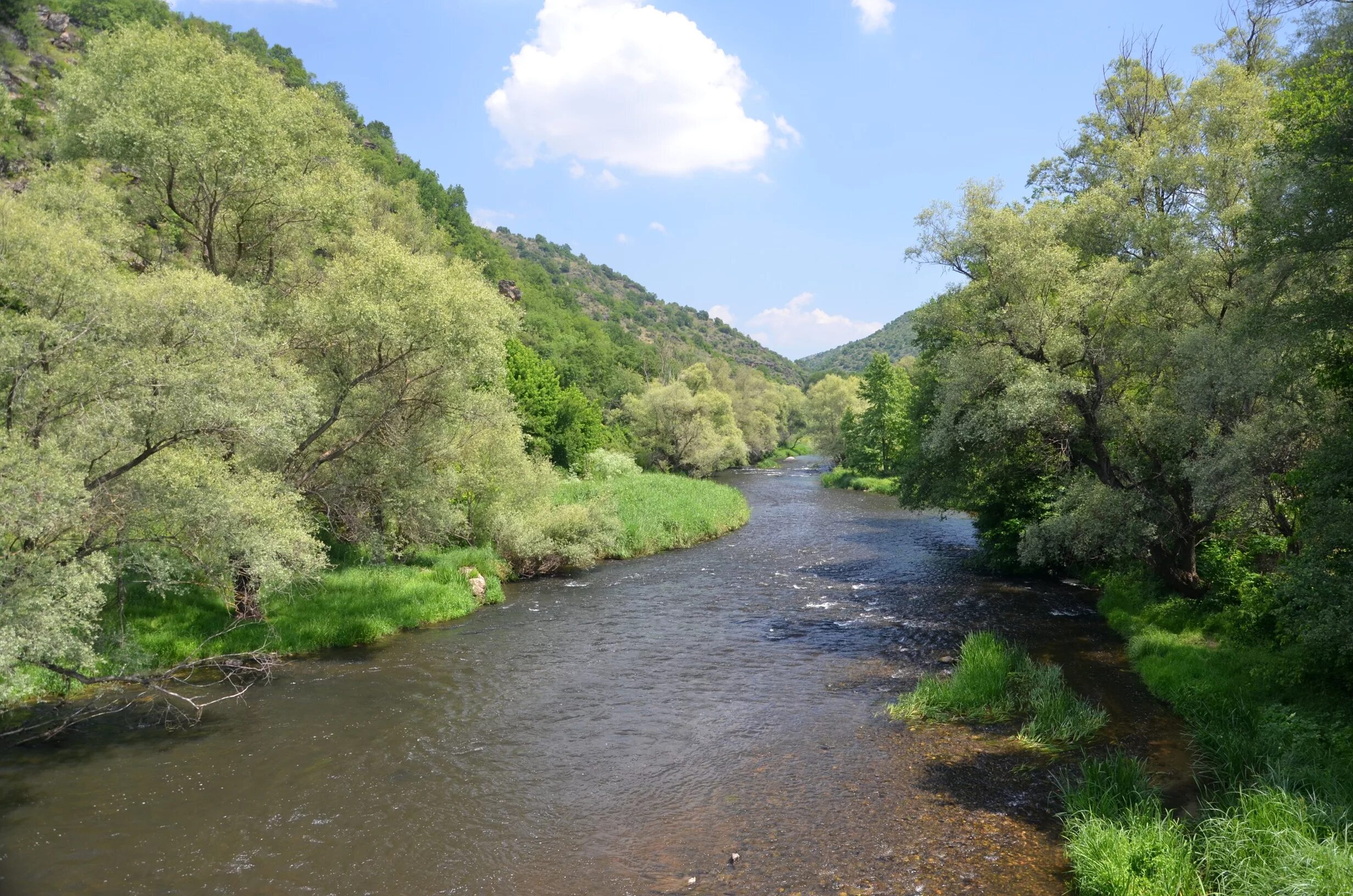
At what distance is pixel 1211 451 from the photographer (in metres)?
14.3

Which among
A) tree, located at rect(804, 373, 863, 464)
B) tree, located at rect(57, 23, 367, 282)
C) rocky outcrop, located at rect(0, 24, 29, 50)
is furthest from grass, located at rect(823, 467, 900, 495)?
rocky outcrop, located at rect(0, 24, 29, 50)

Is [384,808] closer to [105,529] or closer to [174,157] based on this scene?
[105,529]

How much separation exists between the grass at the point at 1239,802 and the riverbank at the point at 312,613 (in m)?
15.4

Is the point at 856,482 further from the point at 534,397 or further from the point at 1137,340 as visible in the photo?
the point at 1137,340

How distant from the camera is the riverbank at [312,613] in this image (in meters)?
14.5

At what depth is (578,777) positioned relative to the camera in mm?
12039

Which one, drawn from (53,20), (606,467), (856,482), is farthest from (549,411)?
(53,20)

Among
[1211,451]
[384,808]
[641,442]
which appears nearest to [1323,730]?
[1211,451]

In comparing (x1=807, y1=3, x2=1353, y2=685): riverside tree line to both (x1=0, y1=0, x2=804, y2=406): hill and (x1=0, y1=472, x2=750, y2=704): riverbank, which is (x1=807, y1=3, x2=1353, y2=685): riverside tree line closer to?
(x1=0, y1=472, x2=750, y2=704): riverbank

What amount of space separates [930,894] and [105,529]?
14476mm

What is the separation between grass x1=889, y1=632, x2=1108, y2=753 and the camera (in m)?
12.8

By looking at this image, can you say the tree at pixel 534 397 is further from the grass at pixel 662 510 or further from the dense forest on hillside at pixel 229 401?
the dense forest on hillside at pixel 229 401

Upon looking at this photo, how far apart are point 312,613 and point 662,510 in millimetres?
19328

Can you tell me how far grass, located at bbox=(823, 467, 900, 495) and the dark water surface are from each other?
36.9 m
